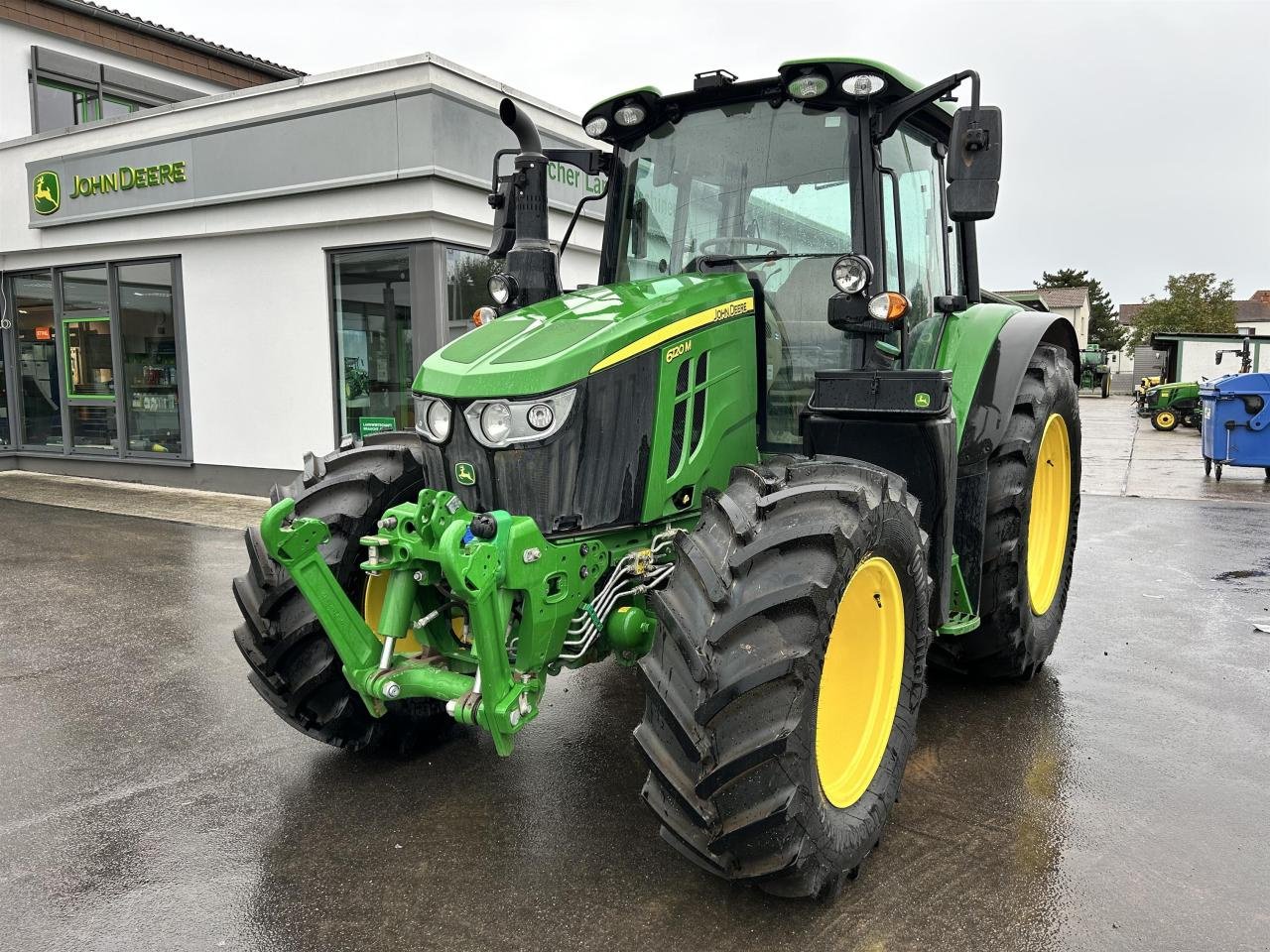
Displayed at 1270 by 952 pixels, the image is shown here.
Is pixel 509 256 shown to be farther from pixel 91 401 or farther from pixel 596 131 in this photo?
pixel 91 401

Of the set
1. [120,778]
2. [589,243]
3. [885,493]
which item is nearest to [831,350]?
[885,493]

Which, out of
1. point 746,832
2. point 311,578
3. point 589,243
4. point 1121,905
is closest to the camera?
point 746,832

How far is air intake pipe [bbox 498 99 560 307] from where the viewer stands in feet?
12.5

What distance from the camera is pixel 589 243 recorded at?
38.2 feet

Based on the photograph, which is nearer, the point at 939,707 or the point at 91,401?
the point at 939,707

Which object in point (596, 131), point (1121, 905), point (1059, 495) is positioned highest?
point (596, 131)

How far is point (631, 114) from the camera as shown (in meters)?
3.89

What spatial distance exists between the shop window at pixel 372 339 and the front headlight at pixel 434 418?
624 centimetres

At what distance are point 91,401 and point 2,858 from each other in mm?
10057

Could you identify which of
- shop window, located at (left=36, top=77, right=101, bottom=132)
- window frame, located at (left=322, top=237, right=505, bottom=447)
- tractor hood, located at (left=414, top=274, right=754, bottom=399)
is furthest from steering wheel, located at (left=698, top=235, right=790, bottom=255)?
shop window, located at (left=36, top=77, right=101, bottom=132)

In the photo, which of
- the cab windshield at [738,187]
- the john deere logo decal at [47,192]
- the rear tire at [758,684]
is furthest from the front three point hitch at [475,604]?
the john deere logo decal at [47,192]

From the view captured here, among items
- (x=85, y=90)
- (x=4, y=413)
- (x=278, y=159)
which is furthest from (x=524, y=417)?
(x=85, y=90)

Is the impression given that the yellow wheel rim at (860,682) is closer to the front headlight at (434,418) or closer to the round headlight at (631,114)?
the front headlight at (434,418)

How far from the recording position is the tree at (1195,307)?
170 feet
